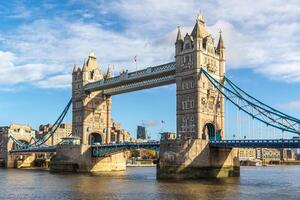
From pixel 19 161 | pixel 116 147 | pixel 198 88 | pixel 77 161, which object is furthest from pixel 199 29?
pixel 19 161

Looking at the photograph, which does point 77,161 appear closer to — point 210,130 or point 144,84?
point 144,84

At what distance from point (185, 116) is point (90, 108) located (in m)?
36.2

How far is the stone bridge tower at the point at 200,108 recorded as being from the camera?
74812 mm

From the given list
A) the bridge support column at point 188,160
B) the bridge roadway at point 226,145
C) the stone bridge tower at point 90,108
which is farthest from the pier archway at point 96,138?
the bridge support column at point 188,160

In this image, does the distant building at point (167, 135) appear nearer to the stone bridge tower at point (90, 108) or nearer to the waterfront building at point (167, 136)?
the waterfront building at point (167, 136)

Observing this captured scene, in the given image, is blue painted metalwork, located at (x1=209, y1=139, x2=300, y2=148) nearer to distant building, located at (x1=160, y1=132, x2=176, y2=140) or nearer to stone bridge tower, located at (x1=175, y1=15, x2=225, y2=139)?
distant building, located at (x1=160, y1=132, x2=176, y2=140)

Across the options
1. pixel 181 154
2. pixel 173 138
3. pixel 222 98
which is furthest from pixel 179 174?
pixel 222 98

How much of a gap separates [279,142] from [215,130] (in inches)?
748

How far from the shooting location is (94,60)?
11912 centimetres

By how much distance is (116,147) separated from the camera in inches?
3755

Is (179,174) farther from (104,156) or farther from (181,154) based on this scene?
(104,156)

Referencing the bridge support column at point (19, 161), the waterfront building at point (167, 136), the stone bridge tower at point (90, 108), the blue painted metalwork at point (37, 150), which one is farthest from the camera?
the bridge support column at point (19, 161)

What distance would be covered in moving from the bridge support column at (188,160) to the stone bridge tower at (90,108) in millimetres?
39903

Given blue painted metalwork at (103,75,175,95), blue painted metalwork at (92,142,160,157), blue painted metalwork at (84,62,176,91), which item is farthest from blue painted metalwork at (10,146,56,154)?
blue painted metalwork at (103,75,175,95)
